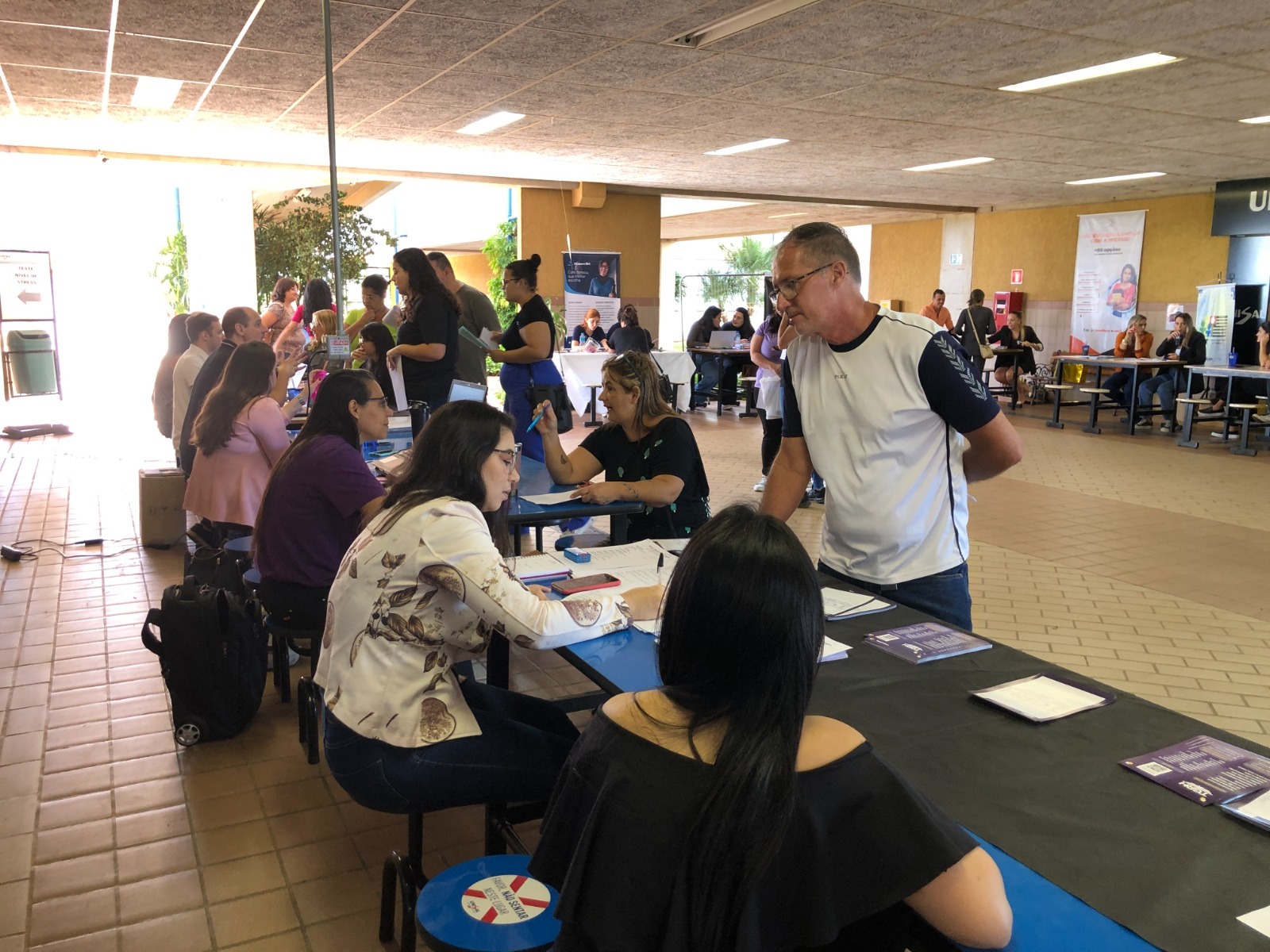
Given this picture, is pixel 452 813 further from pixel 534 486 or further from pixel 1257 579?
pixel 1257 579

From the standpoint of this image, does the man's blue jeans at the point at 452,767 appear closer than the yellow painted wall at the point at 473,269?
Yes

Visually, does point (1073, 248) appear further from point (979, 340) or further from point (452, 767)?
point (452, 767)

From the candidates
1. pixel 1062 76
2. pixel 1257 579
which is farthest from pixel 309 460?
pixel 1062 76

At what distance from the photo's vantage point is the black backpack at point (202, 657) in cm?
313

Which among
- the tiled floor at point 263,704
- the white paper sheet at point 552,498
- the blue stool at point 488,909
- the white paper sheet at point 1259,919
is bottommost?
the tiled floor at point 263,704

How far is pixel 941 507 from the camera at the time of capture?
2299 mm

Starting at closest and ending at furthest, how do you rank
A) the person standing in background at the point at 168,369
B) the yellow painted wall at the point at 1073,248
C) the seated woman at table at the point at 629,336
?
1. the person standing in background at the point at 168,369
2. the seated woman at table at the point at 629,336
3. the yellow painted wall at the point at 1073,248

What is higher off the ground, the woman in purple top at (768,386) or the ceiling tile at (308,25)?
the ceiling tile at (308,25)

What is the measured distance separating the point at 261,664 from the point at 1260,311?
43.3 feet

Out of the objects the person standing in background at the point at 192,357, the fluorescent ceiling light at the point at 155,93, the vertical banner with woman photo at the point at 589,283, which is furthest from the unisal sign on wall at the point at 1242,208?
the person standing in background at the point at 192,357

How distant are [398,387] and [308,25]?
2.22 metres

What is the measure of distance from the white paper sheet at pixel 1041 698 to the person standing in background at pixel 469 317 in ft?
12.8

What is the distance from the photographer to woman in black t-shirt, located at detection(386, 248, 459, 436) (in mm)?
4816

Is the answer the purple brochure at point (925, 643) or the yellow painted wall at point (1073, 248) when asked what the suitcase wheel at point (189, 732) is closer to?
the purple brochure at point (925, 643)
